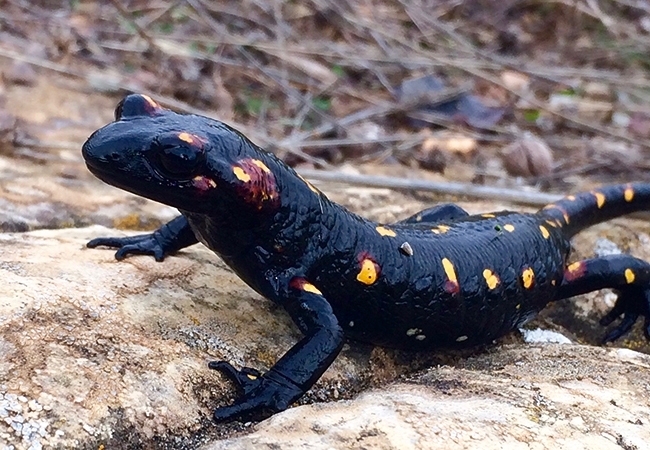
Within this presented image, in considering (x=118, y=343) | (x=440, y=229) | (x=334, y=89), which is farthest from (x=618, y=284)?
(x=334, y=89)

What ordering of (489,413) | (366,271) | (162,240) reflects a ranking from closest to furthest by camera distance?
(489,413)
(366,271)
(162,240)

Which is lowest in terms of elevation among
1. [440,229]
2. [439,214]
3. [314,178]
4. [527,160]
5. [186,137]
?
[314,178]

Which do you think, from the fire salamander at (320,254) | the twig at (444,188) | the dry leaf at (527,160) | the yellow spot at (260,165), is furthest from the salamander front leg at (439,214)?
the dry leaf at (527,160)

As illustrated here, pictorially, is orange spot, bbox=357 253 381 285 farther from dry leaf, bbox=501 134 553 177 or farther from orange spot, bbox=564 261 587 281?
dry leaf, bbox=501 134 553 177

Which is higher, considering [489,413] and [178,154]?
[178,154]

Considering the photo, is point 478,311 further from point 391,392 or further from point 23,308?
point 23,308

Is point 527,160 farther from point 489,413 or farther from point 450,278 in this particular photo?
point 489,413

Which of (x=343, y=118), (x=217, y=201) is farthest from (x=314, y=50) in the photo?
(x=217, y=201)
